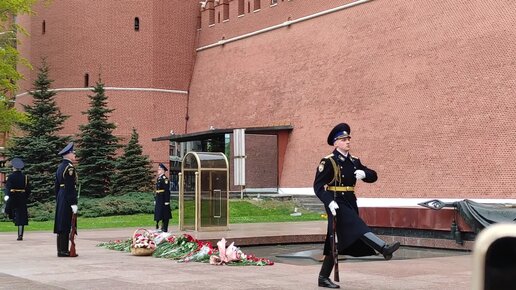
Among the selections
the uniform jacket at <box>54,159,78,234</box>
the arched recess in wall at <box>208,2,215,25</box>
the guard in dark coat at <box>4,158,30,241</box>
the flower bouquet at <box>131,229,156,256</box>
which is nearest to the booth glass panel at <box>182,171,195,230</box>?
the guard in dark coat at <box>4,158,30,241</box>

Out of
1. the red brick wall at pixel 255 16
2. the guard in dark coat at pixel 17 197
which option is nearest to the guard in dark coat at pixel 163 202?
the guard in dark coat at pixel 17 197

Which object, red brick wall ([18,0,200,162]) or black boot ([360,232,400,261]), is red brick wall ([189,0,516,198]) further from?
black boot ([360,232,400,261])

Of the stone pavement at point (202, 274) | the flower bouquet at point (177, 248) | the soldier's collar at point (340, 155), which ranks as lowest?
the stone pavement at point (202, 274)

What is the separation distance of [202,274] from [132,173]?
79.9ft

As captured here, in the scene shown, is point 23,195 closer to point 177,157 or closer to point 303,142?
point 303,142

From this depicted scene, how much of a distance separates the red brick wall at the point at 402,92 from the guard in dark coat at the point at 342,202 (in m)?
15.6

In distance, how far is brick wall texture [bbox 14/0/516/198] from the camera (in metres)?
22.6

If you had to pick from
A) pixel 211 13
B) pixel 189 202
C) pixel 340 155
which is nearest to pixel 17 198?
pixel 189 202

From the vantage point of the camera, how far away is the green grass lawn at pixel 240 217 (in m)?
21.5

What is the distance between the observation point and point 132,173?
31797 millimetres

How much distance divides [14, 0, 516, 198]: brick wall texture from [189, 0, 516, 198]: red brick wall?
5 cm

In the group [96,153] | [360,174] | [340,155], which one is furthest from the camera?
[96,153]

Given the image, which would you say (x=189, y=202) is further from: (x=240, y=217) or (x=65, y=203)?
(x=240, y=217)

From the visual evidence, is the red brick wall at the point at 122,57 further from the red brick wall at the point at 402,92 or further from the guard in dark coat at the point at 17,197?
the guard in dark coat at the point at 17,197
